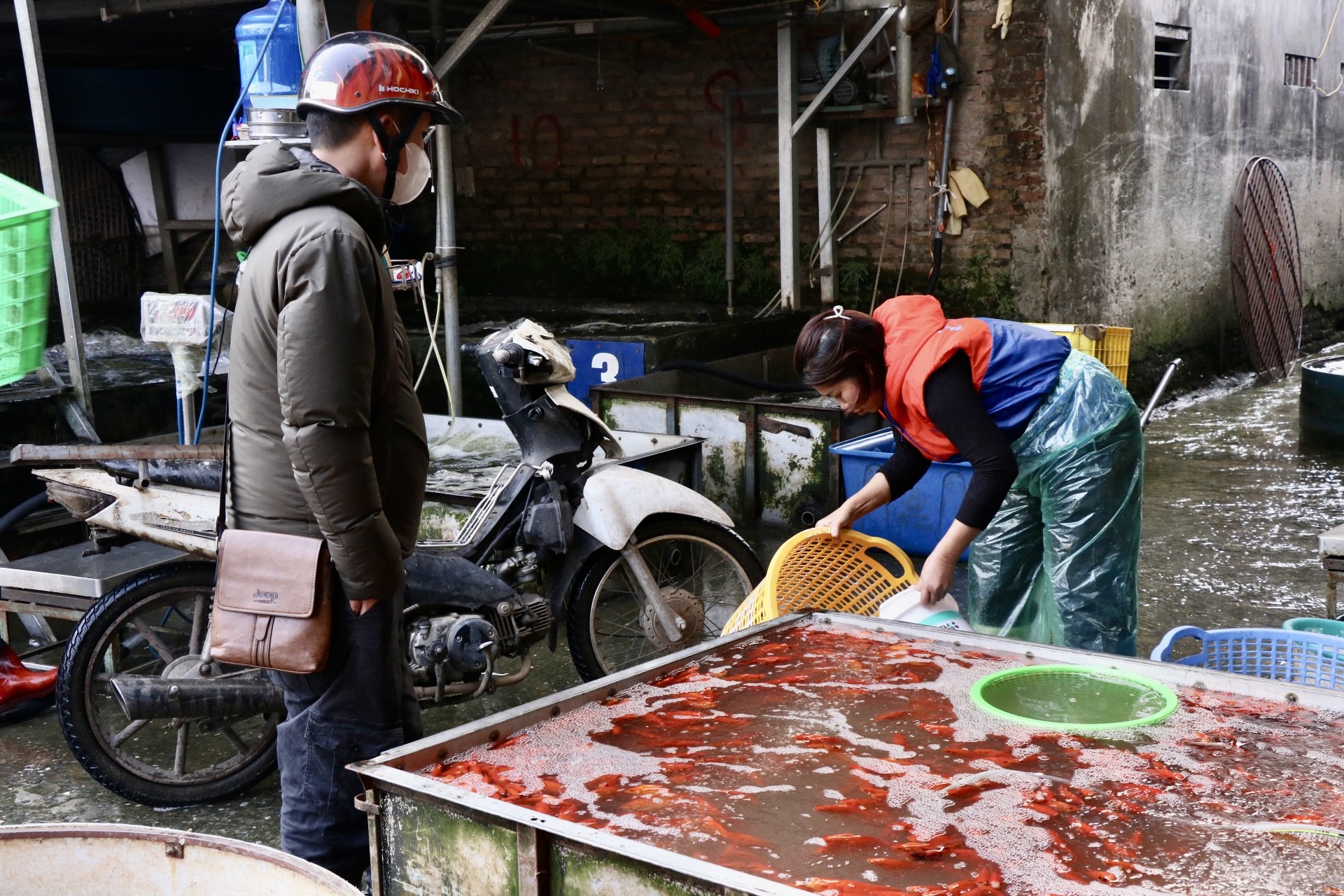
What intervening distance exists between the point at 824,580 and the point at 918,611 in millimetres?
356

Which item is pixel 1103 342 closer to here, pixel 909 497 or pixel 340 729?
pixel 909 497

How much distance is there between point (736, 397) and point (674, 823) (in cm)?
613

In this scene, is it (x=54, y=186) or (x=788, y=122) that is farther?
(x=788, y=122)

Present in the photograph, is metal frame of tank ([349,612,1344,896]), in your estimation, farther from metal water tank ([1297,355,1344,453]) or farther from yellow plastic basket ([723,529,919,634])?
metal water tank ([1297,355,1344,453])

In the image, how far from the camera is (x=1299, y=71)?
44.7ft

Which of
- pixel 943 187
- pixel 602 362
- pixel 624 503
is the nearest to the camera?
pixel 624 503

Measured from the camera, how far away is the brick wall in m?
9.09

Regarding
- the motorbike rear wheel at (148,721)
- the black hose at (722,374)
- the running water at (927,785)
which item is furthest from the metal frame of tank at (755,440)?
the running water at (927,785)

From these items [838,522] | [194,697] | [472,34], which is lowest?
[194,697]

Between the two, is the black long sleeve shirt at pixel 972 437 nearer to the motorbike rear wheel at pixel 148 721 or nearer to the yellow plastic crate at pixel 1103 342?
the motorbike rear wheel at pixel 148 721

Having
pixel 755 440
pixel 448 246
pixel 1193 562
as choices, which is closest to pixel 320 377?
pixel 448 246

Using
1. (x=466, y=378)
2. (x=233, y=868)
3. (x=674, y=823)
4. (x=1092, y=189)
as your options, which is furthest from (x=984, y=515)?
(x=1092, y=189)

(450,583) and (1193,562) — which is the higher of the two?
(450,583)

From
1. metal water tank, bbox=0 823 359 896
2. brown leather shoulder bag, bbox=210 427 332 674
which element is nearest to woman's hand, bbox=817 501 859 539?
brown leather shoulder bag, bbox=210 427 332 674
